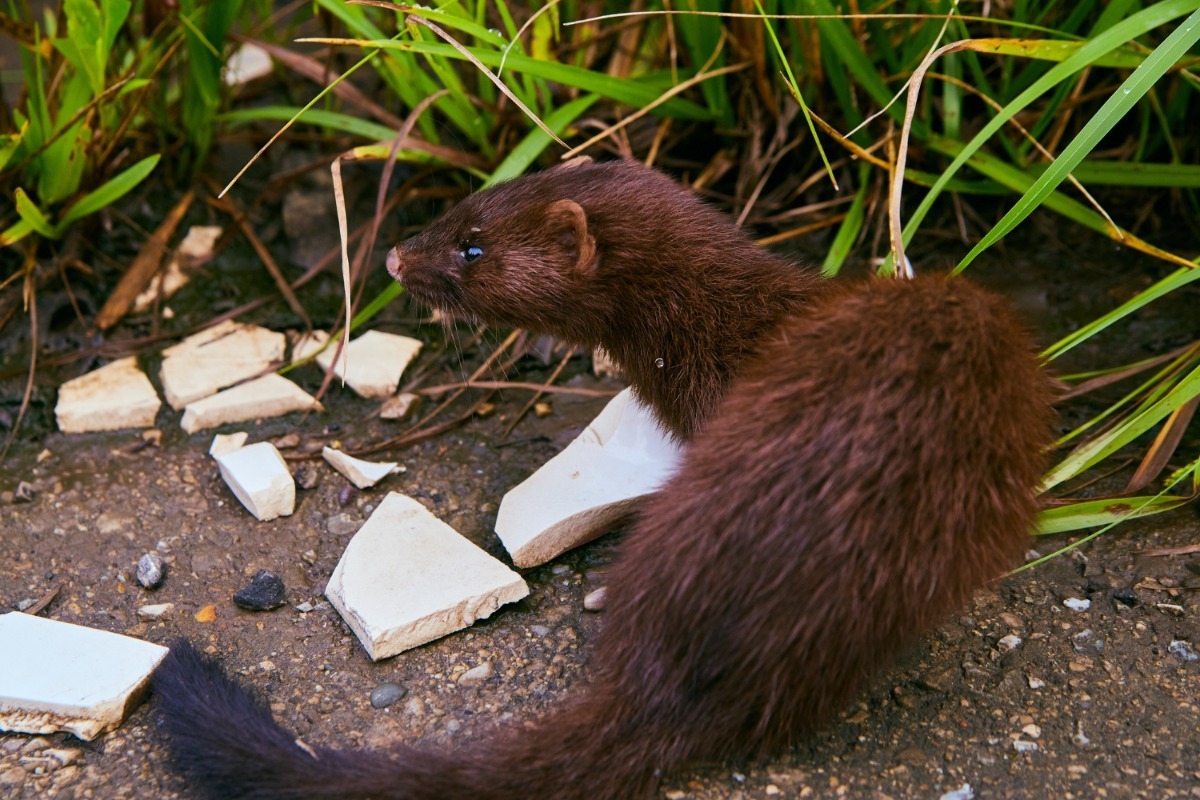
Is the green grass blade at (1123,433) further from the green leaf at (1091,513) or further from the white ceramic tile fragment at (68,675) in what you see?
the white ceramic tile fragment at (68,675)

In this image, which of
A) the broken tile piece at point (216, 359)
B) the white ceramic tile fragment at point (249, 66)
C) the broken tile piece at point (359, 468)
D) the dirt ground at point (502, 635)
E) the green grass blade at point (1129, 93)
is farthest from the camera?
the white ceramic tile fragment at point (249, 66)

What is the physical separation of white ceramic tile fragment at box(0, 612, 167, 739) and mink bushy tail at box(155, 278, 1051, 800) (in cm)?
18

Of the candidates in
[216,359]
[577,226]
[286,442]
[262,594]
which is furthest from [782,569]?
[216,359]

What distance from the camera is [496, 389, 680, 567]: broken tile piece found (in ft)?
7.88

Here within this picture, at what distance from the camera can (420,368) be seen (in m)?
3.12

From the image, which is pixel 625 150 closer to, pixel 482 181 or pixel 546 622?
pixel 482 181

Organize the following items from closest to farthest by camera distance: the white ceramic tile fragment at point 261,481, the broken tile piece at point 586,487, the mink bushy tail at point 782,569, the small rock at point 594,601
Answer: the mink bushy tail at point 782,569 → the small rock at point 594,601 → the broken tile piece at point 586,487 → the white ceramic tile fragment at point 261,481

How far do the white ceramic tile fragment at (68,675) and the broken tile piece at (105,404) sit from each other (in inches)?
32.6

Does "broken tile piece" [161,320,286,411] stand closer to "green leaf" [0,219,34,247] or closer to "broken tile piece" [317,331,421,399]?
"broken tile piece" [317,331,421,399]

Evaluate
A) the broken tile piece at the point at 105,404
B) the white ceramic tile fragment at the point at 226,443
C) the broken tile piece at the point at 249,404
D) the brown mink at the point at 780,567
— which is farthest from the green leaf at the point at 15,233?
the brown mink at the point at 780,567

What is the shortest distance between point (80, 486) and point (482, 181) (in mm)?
1316

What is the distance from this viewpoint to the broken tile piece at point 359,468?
8.86 feet

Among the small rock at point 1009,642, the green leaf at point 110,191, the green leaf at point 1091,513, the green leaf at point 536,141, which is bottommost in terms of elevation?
the small rock at point 1009,642

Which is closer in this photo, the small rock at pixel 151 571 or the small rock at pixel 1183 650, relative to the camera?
the small rock at pixel 1183 650
